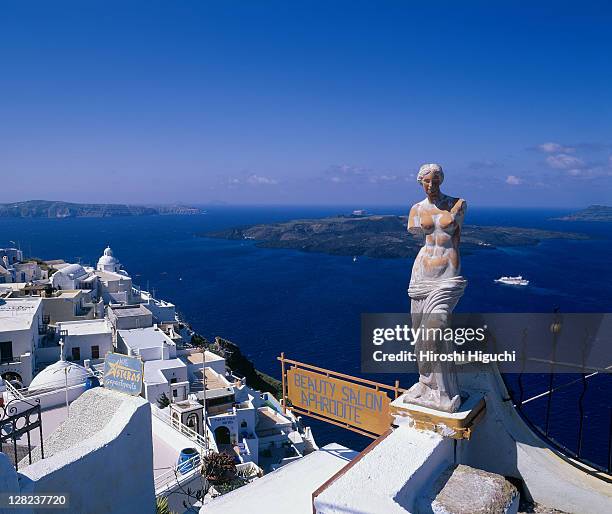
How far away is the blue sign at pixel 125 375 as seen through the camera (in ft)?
30.8

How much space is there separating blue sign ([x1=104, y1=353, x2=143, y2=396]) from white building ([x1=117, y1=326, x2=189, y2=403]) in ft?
46.9

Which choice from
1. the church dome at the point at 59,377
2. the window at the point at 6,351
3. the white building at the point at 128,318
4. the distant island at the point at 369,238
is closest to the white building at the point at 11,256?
the white building at the point at 128,318

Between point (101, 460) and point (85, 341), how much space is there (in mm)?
26963

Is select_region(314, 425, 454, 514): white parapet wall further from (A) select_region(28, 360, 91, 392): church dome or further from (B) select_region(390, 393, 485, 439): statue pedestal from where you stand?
(A) select_region(28, 360, 91, 392): church dome

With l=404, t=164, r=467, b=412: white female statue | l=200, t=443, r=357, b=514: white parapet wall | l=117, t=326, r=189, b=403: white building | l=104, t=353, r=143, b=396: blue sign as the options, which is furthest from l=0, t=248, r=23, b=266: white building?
l=404, t=164, r=467, b=412: white female statue

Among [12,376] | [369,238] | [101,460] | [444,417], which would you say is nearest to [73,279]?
[12,376]

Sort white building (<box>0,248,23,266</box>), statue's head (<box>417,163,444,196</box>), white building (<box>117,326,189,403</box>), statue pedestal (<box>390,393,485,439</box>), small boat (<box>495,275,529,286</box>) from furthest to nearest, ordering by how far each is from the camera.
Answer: small boat (<box>495,275,529,286</box>) → white building (<box>0,248,23,266</box>) → white building (<box>117,326,189,403</box>) → statue's head (<box>417,163,444,196</box>) → statue pedestal (<box>390,393,485,439</box>)

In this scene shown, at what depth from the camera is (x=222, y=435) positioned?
25.2m

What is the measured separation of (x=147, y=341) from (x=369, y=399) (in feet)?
92.6

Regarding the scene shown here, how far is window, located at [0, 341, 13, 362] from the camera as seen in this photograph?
25625mm

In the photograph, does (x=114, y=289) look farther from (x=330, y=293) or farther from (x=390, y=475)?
(x=390, y=475)

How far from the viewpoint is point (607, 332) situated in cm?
5341

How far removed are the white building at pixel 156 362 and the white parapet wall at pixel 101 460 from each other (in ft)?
52.5

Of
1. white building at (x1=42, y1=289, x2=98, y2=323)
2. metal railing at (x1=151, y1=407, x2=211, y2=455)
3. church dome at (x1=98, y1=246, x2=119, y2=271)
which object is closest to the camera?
metal railing at (x1=151, y1=407, x2=211, y2=455)
